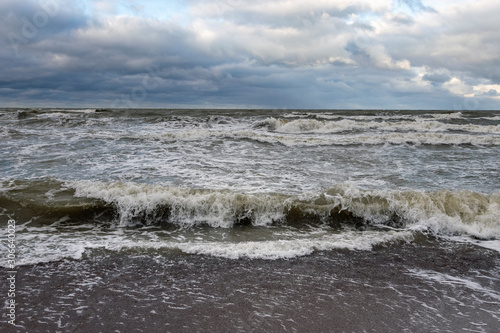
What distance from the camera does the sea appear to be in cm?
342

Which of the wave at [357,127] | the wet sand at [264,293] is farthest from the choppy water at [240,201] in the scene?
the wave at [357,127]

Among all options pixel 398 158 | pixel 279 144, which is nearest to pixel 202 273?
pixel 398 158

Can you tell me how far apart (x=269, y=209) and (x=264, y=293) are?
290cm

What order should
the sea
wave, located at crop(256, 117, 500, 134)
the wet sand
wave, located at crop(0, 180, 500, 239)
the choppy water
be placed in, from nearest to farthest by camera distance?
the wet sand, the sea, the choppy water, wave, located at crop(0, 180, 500, 239), wave, located at crop(256, 117, 500, 134)

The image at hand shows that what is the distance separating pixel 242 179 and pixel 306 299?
5355mm

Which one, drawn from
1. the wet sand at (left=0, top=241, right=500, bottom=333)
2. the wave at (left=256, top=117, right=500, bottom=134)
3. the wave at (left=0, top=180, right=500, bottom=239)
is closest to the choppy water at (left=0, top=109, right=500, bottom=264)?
the wave at (left=0, top=180, right=500, bottom=239)

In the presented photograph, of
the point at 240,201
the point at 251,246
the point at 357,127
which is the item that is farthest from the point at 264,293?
the point at 357,127

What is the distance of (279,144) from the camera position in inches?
636

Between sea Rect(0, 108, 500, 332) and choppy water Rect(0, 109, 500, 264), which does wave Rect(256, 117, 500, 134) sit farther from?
sea Rect(0, 108, 500, 332)

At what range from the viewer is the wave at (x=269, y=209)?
6.33 m

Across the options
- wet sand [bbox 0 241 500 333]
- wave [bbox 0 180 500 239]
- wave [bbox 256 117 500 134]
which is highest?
wave [bbox 256 117 500 134]

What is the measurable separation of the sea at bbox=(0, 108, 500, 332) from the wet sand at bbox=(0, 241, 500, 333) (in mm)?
19

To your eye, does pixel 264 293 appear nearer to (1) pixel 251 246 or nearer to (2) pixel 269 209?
(1) pixel 251 246

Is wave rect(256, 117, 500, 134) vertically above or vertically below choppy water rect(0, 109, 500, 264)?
above
